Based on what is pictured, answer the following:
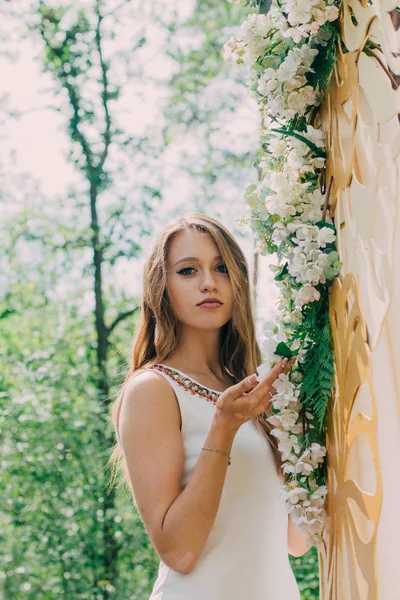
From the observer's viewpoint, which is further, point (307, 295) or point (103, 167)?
point (103, 167)

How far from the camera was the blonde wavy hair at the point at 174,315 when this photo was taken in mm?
2287

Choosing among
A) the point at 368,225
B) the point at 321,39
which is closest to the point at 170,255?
the point at 321,39

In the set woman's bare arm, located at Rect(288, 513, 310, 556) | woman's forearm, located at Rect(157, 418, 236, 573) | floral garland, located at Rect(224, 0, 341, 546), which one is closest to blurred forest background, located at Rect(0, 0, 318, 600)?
woman's bare arm, located at Rect(288, 513, 310, 556)

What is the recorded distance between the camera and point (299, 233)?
1.65 meters

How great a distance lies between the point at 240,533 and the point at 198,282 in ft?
2.24

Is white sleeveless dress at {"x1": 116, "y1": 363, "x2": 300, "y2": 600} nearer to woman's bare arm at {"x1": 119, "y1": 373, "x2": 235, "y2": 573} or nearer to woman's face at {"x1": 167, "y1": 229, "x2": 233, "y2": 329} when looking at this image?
woman's bare arm at {"x1": 119, "y1": 373, "x2": 235, "y2": 573}

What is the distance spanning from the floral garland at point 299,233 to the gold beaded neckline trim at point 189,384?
0.44 m

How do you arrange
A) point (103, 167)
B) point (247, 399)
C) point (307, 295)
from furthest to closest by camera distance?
1. point (103, 167)
2. point (247, 399)
3. point (307, 295)

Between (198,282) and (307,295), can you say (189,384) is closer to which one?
(198,282)

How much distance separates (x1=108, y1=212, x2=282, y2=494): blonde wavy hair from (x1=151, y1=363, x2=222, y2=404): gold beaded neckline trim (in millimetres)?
81

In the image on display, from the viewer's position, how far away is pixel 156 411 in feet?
6.70

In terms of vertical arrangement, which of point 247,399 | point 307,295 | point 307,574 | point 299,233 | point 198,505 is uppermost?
point 299,233

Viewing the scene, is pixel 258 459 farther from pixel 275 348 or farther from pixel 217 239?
pixel 217 239

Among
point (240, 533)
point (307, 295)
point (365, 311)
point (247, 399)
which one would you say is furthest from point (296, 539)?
point (365, 311)
